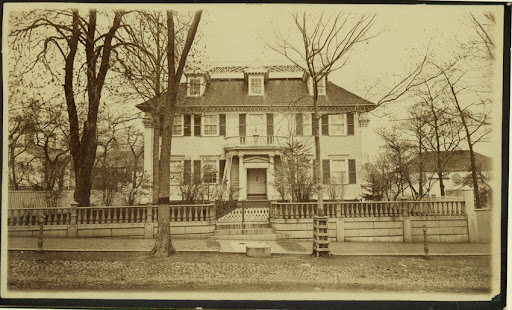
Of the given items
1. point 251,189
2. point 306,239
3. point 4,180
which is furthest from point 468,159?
point 4,180

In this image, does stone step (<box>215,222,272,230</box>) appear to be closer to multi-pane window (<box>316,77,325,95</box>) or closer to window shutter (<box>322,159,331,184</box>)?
window shutter (<box>322,159,331,184</box>)

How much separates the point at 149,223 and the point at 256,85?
2.46 m

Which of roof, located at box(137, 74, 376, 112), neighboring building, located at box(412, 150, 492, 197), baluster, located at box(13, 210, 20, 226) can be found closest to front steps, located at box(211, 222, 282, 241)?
roof, located at box(137, 74, 376, 112)

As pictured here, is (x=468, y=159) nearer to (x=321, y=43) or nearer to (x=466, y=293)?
(x=466, y=293)

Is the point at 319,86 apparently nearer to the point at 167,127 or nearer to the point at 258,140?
the point at 258,140

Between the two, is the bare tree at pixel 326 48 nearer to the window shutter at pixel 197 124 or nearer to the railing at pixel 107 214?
the window shutter at pixel 197 124

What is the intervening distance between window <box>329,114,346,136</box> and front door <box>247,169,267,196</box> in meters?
1.17

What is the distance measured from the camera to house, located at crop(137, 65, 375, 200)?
512 cm

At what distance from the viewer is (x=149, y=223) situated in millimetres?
5055

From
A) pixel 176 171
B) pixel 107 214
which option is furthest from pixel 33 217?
pixel 176 171

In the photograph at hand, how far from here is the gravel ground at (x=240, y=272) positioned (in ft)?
15.7

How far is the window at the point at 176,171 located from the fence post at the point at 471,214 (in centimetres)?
398

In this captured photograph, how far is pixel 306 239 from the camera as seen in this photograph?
509cm

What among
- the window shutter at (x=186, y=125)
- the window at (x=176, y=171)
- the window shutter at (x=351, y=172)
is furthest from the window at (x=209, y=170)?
the window shutter at (x=351, y=172)
